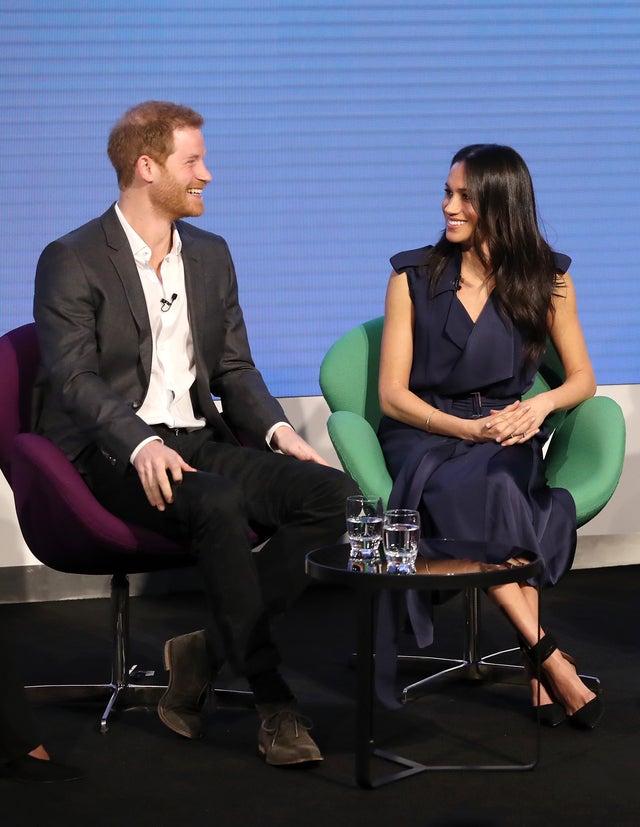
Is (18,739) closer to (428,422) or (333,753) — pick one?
(333,753)

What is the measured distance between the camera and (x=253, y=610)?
2.80 meters

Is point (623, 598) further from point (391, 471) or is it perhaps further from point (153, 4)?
point (153, 4)

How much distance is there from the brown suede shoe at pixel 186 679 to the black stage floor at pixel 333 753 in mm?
53

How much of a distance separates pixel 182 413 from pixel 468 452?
0.75 m

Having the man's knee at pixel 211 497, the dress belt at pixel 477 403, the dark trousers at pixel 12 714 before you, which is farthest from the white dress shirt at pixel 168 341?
the dark trousers at pixel 12 714

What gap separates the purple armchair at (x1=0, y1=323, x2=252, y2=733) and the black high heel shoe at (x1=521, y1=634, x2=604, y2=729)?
698mm

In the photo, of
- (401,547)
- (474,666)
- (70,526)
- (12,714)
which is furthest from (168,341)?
(474,666)

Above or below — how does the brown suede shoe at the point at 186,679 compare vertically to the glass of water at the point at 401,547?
below

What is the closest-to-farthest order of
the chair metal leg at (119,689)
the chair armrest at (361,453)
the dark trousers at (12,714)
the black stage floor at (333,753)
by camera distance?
the black stage floor at (333,753) < the dark trousers at (12,714) < the chair metal leg at (119,689) < the chair armrest at (361,453)

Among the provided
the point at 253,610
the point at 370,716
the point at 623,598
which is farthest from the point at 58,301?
the point at 623,598

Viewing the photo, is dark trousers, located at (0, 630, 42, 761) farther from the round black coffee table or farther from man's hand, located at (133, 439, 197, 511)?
the round black coffee table

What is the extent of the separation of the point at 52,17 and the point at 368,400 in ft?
5.70

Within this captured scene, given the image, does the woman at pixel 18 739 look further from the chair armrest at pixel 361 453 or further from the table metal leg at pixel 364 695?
the chair armrest at pixel 361 453

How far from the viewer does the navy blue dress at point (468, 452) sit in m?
3.21
